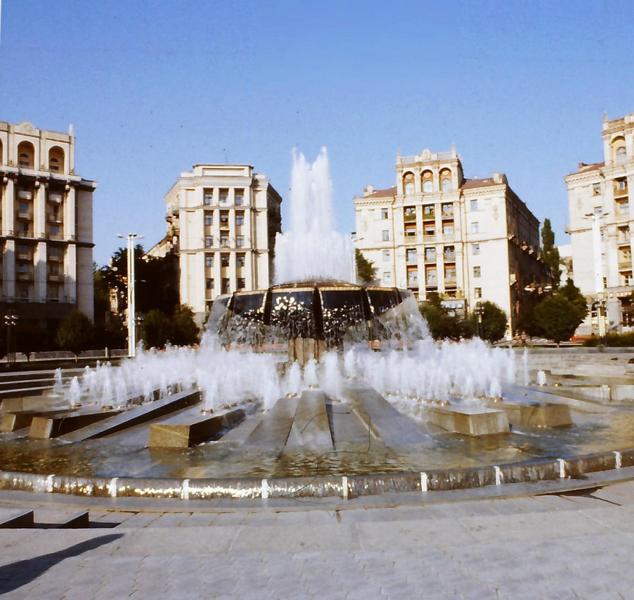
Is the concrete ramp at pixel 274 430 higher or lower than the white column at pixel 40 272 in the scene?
lower

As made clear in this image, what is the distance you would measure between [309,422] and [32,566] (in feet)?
19.8

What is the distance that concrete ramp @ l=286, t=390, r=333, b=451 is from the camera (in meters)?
8.78

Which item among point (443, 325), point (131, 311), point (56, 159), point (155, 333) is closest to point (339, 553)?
point (131, 311)

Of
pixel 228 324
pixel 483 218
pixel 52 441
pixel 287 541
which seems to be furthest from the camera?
pixel 483 218

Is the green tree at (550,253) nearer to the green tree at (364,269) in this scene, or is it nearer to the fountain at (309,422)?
the green tree at (364,269)

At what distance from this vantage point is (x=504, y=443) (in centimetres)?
868

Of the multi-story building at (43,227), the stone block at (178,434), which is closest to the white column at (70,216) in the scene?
the multi-story building at (43,227)

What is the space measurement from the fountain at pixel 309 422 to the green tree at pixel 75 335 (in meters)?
18.6

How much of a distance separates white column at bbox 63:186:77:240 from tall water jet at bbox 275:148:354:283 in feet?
124

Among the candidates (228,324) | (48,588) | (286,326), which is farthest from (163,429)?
(228,324)

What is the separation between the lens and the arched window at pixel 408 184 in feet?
213

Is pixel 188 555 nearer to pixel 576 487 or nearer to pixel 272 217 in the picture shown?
pixel 576 487

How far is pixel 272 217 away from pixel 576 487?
212ft

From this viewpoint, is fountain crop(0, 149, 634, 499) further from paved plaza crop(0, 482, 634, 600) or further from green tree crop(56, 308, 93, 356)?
green tree crop(56, 308, 93, 356)
